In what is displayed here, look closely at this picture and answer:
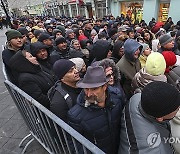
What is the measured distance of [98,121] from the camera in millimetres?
1684

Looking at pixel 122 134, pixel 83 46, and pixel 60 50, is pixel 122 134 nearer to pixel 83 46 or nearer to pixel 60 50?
pixel 60 50

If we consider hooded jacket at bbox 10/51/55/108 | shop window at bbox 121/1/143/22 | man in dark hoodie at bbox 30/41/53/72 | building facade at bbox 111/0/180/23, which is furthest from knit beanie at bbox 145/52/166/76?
shop window at bbox 121/1/143/22

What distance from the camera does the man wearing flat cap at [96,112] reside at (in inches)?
65.2

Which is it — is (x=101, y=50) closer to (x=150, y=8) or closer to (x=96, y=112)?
(x=96, y=112)

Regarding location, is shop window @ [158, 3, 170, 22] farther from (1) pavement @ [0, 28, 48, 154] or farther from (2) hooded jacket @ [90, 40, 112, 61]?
(1) pavement @ [0, 28, 48, 154]

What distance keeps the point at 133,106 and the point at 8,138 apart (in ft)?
8.57

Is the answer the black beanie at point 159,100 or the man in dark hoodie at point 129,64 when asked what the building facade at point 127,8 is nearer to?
the man in dark hoodie at point 129,64

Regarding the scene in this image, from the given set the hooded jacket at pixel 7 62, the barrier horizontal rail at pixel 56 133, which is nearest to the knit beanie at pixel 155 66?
the barrier horizontal rail at pixel 56 133

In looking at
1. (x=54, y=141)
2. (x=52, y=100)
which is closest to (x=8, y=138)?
(x=54, y=141)

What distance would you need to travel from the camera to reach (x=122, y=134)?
1669 millimetres

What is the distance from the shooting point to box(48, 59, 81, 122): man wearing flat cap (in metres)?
1.94

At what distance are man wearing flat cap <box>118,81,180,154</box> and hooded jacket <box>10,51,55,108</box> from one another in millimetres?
1467

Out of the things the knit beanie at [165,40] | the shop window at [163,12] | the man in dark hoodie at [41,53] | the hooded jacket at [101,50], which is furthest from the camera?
the shop window at [163,12]

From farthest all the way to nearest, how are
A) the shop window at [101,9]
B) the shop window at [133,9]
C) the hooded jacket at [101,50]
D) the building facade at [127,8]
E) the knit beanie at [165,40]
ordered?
1. the shop window at [101,9]
2. the shop window at [133,9]
3. the building facade at [127,8]
4. the knit beanie at [165,40]
5. the hooded jacket at [101,50]
